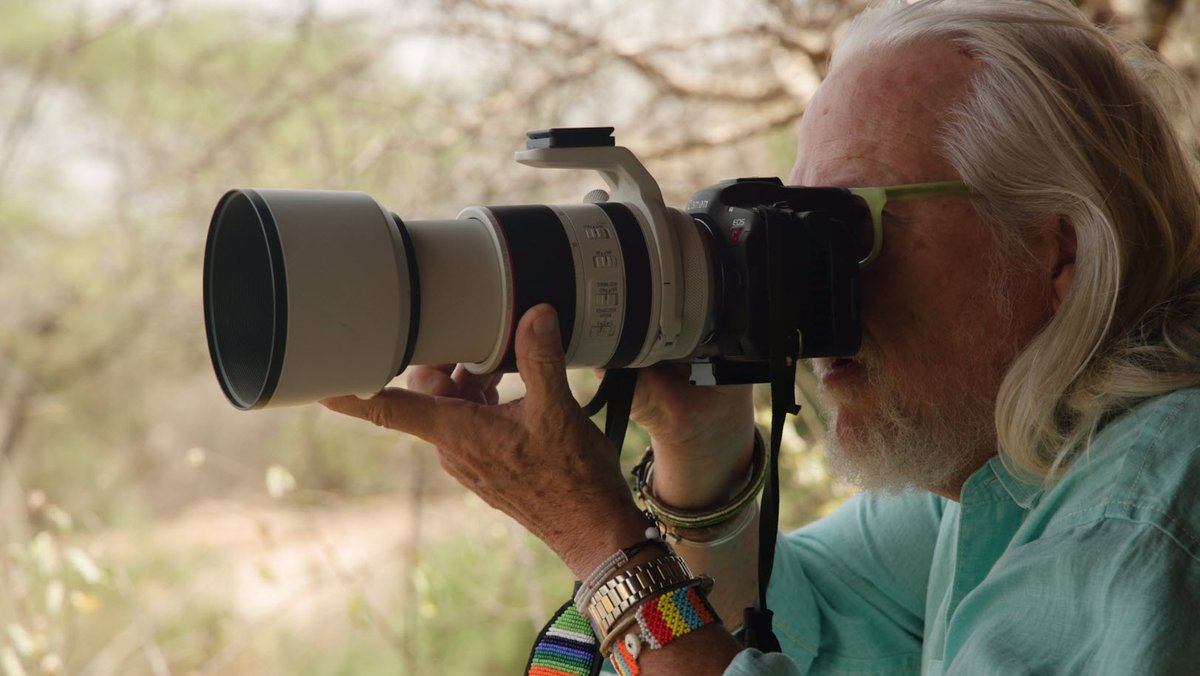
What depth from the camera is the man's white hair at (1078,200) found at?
950 mm

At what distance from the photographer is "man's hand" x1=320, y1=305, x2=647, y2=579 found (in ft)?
3.02

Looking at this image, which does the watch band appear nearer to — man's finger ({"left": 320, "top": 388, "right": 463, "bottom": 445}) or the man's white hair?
man's finger ({"left": 320, "top": 388, "right": 463, "bottom": 445})

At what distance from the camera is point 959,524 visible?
1.04m

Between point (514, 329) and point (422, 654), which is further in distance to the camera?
point (422, 654)

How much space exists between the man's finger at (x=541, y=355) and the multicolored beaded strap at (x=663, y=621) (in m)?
0.18

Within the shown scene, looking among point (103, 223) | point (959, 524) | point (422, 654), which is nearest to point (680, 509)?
point (959, 524)

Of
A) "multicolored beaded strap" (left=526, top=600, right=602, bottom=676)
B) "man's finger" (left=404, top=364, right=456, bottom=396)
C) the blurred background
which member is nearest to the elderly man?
"man's finger" (left=404, top=364, right=456, bottom=396)

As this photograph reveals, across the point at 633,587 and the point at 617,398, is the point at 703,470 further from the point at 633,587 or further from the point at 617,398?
the point at 633,587

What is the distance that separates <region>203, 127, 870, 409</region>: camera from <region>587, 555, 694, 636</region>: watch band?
18 cm

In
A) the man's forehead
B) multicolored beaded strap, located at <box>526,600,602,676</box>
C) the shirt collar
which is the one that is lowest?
multicolored beaded strap, located at <box>526,600,602,676</box>

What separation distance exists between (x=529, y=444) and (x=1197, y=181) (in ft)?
2.27

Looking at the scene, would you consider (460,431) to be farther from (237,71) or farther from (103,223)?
(103,223)

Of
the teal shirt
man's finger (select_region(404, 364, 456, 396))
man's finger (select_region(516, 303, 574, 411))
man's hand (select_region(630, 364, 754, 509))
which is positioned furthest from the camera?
man's hand (select_region(630, 364, 754, 509))

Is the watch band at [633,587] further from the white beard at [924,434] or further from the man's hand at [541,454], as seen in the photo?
the white beard at [924,434]
